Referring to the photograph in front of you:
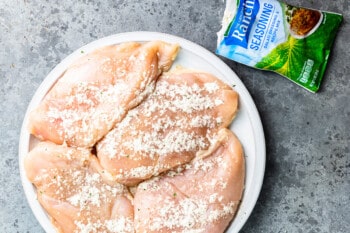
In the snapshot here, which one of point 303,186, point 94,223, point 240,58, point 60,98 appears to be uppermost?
point 60,98

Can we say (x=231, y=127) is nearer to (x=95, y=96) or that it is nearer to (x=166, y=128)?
(x=166, y=128)

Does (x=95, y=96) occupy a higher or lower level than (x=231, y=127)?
higher

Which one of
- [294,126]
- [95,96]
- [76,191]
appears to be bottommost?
[294,126]

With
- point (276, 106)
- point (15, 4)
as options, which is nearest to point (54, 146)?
point (15, 4)

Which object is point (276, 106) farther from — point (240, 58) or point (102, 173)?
point (102, 173)

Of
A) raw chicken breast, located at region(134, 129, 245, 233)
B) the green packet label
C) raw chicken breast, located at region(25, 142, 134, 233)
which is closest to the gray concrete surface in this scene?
the green packet label

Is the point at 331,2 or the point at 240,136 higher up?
the point at 331,2

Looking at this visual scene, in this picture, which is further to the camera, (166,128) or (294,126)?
(294,126)

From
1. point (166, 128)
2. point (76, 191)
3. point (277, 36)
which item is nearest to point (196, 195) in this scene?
point (166, 128)
